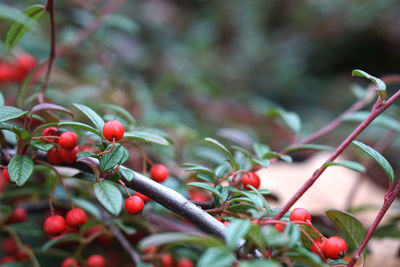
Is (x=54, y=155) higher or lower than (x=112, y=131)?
lower

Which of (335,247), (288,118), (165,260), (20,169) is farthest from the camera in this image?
(288,118)

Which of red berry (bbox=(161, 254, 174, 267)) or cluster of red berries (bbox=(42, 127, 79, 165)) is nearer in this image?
cluster of red berries (bbox=(42, 127, 79, 165))

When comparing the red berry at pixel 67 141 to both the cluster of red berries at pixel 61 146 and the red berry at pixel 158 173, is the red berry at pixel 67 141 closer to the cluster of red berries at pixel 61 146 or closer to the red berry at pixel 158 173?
the cluster of red berries at pixel 61 146

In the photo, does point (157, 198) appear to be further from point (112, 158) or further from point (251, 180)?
point (251, 180)

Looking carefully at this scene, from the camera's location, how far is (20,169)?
74cm

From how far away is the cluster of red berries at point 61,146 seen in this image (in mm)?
743

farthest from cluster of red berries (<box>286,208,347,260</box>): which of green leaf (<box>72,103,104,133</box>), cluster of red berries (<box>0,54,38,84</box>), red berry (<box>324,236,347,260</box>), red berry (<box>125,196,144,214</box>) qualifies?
cluster of red berries (<box>0,54,38,84</box>)

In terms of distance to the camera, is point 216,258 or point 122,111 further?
point 122,111

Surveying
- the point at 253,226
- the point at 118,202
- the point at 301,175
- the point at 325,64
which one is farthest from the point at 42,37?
the point at 325,64

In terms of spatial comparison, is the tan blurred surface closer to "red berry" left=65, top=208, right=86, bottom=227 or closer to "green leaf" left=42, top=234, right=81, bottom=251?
"green leaf" left=42, top=234, right=81, bottom=251

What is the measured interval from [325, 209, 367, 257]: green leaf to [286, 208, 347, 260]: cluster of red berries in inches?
2.7

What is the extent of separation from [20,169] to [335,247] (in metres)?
0.63

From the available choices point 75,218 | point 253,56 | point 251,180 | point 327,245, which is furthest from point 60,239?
point 253,56

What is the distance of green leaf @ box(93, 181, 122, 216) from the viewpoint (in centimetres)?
64
